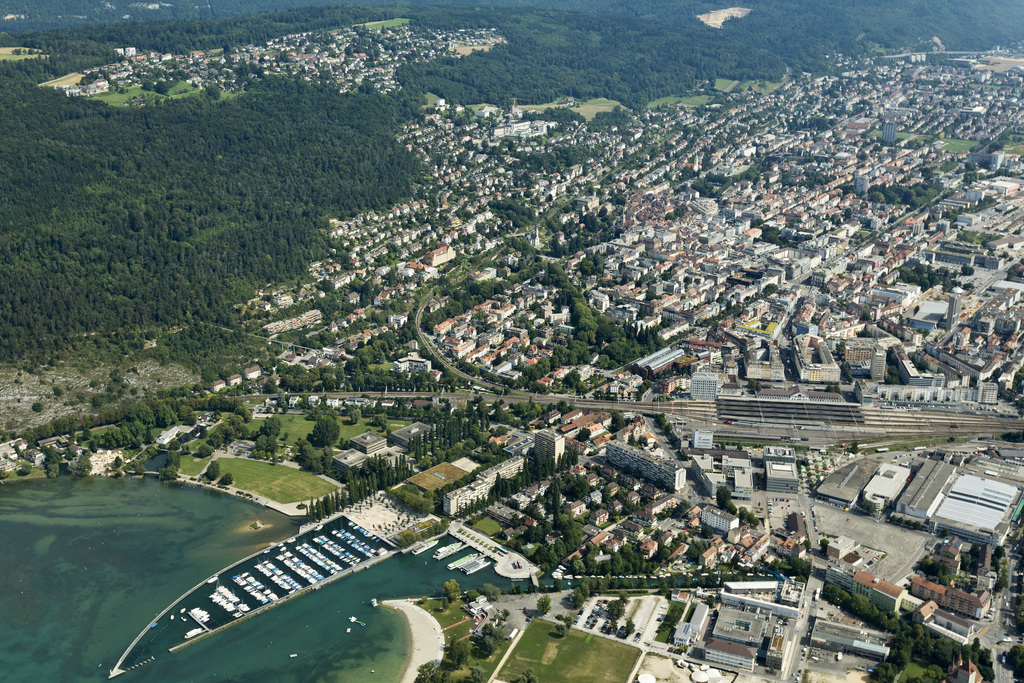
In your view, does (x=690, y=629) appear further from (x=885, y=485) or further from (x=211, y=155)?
(x=211, y=155)

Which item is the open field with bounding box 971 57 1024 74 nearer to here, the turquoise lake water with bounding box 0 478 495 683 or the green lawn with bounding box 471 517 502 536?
the green lawn with bounding box 471 517 502 536

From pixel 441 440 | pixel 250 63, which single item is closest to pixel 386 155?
pixel 250 63

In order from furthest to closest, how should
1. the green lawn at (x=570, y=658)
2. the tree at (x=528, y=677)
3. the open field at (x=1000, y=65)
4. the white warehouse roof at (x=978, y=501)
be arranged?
the open field at (x=1000, y=65), the white warehouse roof at (x=978, y=501), the green lawn at (x=570, y=658), the tree at (x=528, y=677)

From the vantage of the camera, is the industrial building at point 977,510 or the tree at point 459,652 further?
the industrial building at point 977,510

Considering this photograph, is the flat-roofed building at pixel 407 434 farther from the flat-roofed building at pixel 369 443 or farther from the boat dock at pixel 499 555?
the boat dock at pixel 499 555

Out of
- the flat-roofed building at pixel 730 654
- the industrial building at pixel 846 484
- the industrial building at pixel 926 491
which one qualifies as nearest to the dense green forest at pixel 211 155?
the industrial building at pixel 846 484

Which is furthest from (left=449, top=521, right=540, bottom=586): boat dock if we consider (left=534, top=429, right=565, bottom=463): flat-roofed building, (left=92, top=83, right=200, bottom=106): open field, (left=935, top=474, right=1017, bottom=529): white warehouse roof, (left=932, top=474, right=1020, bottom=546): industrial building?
(left=92, top=83, right=200, bottom=106): open field

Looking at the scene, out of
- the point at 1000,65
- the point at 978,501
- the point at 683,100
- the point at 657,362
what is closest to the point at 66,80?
the point at 657,362
